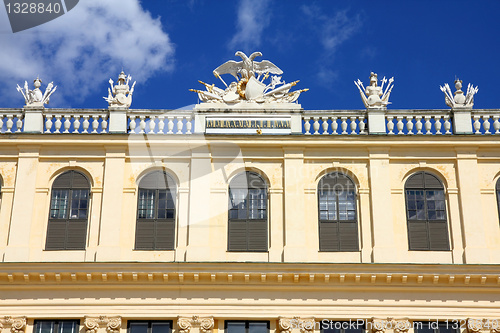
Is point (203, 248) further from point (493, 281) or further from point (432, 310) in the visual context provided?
point (493, 281)

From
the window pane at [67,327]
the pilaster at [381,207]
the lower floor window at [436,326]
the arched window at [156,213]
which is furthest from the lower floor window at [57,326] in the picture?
the lower floor window at [436,326]

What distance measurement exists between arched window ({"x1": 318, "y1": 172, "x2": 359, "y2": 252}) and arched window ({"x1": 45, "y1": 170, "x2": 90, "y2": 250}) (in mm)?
7674

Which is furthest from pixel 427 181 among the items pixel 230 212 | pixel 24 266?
pixel 24 266

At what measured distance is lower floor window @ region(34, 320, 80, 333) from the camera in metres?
23.7

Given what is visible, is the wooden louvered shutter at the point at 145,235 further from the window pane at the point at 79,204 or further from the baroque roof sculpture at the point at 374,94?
the baroque roof sculpture at the point at 374,94

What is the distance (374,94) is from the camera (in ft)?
87.7

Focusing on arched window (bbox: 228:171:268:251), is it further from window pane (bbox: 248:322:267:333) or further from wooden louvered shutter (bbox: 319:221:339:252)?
window pane (bbox: 248:322:267:333)

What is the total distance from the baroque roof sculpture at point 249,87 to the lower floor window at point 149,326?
309 inches

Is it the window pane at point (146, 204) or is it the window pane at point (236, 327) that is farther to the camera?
the window pane at point (146, 204)

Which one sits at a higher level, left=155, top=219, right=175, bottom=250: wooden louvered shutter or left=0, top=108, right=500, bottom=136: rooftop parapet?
left=0, top=108, right=500, bottom=136: rooftop parapet

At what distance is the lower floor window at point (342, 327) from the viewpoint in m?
23.7

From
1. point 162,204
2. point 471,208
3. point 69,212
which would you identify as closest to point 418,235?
point 471,208

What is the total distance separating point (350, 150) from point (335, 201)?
185cm

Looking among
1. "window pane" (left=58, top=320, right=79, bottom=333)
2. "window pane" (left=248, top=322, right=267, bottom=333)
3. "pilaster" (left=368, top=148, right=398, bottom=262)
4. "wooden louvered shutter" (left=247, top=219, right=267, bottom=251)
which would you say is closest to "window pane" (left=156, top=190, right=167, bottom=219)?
"wooden louvered shutter" (left=247, top=219, right=267, bottom=251)
